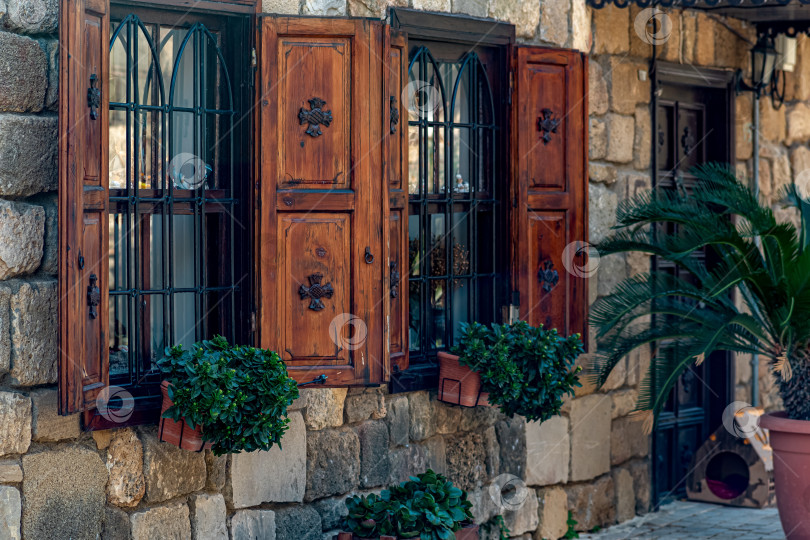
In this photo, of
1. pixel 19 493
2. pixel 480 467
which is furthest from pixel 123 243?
pixel 480 467

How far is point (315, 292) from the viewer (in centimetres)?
475

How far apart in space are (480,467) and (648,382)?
3.36ft

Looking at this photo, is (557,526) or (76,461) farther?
(557,526)

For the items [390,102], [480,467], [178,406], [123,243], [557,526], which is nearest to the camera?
[178,406]

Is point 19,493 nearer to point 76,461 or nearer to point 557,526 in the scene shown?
point 76,461

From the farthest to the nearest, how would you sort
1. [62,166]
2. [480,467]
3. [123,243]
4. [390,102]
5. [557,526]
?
[557,526]
[480,467]
[390,102]
[123,243]
[62,166]

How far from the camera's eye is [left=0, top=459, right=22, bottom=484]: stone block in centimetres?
402

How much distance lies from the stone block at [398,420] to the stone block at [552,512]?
115 cm

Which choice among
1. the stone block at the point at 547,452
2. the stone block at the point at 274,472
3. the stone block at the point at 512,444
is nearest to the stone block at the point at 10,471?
the stone block at the point at 274,472

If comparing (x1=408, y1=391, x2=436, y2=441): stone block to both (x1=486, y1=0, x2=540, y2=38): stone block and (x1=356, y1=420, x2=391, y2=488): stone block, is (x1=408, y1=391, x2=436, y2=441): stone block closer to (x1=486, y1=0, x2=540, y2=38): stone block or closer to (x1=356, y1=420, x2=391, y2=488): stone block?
(x1=356, y1=420, x2=391, y2=488): stone block

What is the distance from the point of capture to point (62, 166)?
392cm

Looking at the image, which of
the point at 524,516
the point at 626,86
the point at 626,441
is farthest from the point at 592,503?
the point at 626,86

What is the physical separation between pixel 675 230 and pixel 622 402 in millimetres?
1173

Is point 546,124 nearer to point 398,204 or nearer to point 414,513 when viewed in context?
point 398,204
